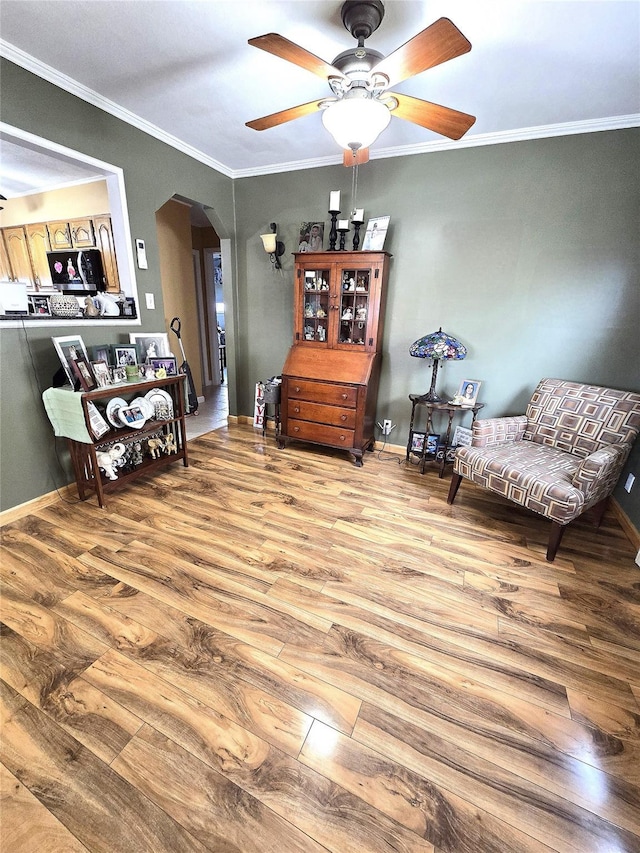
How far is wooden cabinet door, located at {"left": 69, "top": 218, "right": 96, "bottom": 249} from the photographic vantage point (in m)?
3.79

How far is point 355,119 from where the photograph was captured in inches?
61.1

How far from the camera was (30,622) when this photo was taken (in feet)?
5.09

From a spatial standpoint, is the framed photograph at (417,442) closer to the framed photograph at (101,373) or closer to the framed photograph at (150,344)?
the framed photograph at (150,344)

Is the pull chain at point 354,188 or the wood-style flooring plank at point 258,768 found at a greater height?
the pull chain at point 354,188

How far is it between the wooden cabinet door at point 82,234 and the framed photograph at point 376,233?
2.97 meters

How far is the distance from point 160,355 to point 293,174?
215 centimetres

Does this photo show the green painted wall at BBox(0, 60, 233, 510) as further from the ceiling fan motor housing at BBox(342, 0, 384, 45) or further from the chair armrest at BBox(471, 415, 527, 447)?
the chair armrest at BBox(471, 415, 527, 447)

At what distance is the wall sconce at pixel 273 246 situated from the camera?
3387 millimetres

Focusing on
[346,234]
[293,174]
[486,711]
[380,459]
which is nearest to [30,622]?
[486,711]

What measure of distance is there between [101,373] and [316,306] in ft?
6.18

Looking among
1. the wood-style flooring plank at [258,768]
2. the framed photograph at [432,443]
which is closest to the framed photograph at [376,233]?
the framed photograph at [432,443]

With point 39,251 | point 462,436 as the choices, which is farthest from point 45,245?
point 462,436

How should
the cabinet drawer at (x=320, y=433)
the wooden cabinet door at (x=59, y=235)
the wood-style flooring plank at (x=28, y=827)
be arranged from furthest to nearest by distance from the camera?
the wooden cabinet door at (x=59, y=235), the cabinet drawer at (x=320, y=433), the wood-style flooring plank at (x=28, y=827)

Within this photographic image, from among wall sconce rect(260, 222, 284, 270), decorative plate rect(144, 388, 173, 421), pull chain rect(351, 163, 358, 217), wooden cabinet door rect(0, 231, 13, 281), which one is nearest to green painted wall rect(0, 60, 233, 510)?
decorative plate rect(144, 388, 173, 421)
